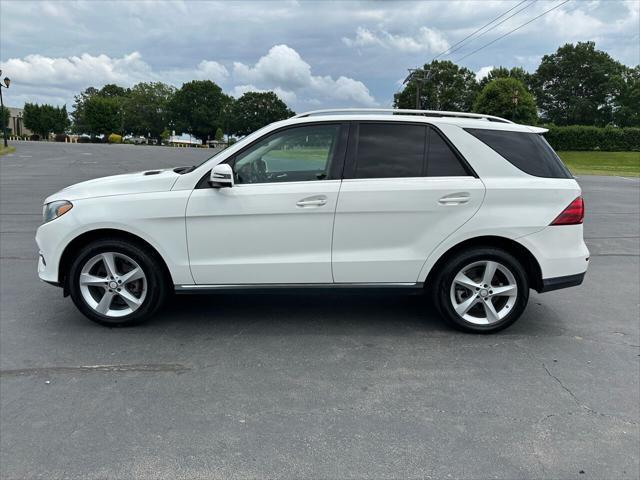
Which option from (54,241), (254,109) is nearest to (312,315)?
(54,241)

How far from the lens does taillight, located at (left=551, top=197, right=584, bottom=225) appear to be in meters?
4.23

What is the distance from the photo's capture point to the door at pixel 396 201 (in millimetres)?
4152

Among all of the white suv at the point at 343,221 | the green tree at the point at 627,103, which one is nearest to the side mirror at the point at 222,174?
the white suv at the point at 343,221

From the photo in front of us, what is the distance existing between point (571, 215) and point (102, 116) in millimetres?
120172

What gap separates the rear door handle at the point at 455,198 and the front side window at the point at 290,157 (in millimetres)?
1008

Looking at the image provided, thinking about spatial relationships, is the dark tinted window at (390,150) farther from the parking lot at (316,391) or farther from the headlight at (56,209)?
the headlight at (56,209)

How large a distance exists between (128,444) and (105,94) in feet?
502

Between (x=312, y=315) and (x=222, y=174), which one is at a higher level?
(x=222, y=174)

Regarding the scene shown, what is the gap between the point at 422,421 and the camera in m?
3.04

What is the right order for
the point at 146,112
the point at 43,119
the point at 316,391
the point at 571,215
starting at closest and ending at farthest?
the point at 316,391
the point at 571,215
the point at 43,119
the point at 146,112

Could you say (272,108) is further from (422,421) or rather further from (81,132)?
(422,421)

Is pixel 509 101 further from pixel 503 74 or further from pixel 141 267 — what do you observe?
pixel 141 267

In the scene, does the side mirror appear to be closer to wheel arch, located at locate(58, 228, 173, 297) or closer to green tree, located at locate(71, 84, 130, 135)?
wheel arch, located at locate(58, 228, 173, 297)

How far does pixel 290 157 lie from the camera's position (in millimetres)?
4383
